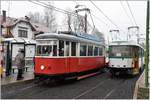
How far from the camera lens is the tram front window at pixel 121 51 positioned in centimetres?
2117

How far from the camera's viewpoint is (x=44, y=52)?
15.5 meters

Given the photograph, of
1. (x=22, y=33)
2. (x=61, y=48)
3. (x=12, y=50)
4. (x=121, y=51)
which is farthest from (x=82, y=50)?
(x=22, y=33)

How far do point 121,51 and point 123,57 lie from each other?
58 centimetres

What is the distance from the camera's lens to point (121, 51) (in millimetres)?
21438

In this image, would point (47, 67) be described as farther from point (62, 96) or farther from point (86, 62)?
point (86, 62)

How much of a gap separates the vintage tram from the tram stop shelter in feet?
19.6

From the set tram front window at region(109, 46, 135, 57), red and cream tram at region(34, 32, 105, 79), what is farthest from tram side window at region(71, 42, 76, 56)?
tram front window at region(109, 46, 135, 57)

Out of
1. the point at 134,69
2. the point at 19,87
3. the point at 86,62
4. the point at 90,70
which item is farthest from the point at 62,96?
the point at 134,69

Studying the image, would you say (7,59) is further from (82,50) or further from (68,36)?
(82,50)

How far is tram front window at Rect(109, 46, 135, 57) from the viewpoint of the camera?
834 inches

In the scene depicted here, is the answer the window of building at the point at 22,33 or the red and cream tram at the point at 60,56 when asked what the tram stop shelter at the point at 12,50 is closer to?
the red and cream tram at the point at 60,56

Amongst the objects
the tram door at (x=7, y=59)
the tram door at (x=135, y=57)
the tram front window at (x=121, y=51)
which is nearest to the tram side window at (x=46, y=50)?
the tram door at (x=7, y=59)

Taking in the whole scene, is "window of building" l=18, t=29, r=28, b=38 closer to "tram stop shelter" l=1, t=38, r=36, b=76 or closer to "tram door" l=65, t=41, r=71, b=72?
"tram stop shelter" l=1, t=38, r=36, b=76

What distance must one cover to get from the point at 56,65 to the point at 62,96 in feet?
11.5
